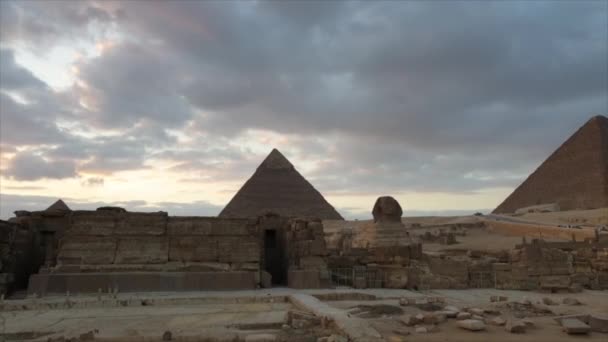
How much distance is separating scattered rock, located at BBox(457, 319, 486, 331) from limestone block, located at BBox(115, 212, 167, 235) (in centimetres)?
737

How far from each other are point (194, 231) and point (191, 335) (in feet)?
19.0

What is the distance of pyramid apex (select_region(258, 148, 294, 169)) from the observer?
1722 inches

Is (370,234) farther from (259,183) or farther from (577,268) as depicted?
(259,183)

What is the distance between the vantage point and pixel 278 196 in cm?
4131

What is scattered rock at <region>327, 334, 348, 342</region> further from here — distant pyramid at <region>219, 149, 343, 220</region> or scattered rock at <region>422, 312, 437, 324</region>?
distant pyramid at <region>219, 149, 343, 220</region>

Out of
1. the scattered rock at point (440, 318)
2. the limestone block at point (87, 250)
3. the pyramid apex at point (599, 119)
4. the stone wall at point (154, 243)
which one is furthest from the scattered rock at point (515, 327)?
the pyramid apex at point (599, 119)

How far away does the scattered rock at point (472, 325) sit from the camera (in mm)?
5816

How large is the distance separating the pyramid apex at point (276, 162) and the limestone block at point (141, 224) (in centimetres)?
3247

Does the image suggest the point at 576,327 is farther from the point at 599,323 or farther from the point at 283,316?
the point at 283,316

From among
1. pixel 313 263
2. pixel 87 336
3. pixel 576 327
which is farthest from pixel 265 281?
pixel 576 327

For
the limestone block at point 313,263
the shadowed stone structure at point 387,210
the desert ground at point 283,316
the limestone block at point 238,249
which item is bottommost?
the desert ground at point 283,316

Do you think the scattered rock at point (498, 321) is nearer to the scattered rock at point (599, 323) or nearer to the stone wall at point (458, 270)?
the scattered rock at point (599, 323)

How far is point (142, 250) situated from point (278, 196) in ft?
101

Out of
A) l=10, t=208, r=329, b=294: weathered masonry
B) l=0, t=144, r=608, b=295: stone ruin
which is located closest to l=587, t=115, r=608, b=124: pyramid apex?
l=0, t=144, r=608, b=295: stone ruin
